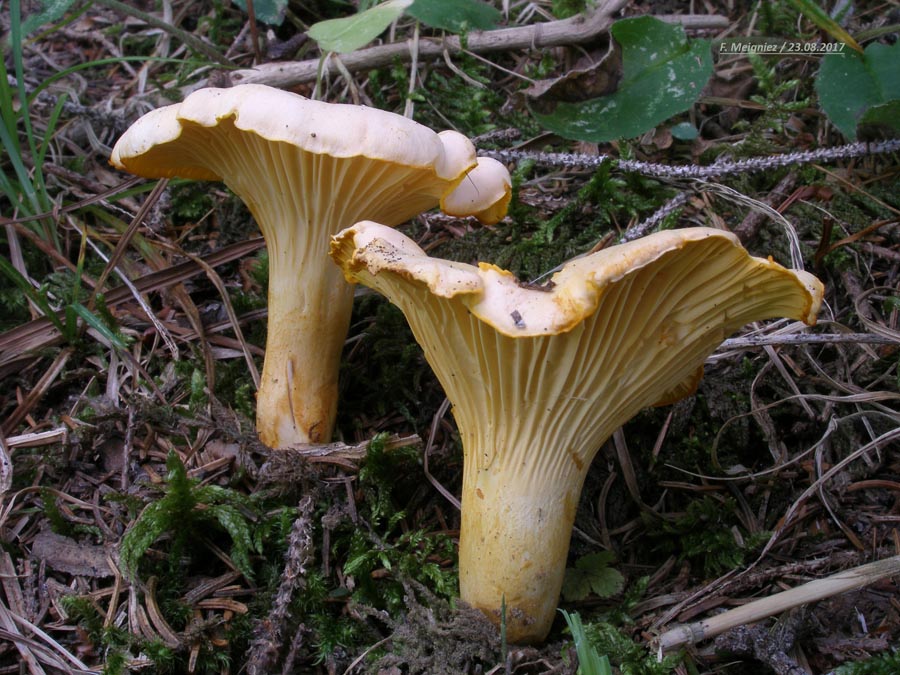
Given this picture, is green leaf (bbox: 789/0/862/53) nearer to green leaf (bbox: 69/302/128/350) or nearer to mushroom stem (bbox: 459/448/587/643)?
mushroom stem (bbox: 459/448/587/643)

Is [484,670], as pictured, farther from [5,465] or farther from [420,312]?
[5,465]

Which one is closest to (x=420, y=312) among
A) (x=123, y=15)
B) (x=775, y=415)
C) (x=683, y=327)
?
(x=683, y=327)

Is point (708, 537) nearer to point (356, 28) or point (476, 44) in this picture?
point (356, 28)

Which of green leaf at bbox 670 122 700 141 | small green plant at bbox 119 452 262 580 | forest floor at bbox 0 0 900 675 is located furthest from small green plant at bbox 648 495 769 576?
green leaf at bbox 670 122 700 141

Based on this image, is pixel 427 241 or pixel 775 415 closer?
pixel 775 415

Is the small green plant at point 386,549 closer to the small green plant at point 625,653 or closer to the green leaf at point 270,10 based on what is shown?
the small green plant at point 625,653

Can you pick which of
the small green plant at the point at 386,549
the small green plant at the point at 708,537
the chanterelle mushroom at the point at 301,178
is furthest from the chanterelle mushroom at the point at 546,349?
the small green plant at the point at 708,537
